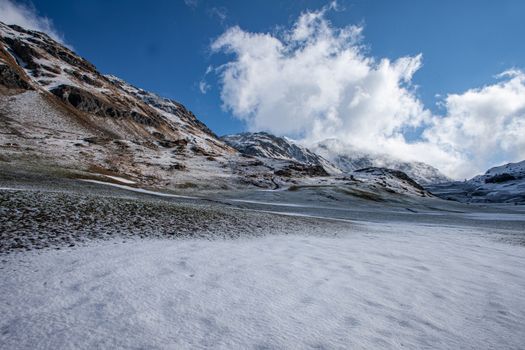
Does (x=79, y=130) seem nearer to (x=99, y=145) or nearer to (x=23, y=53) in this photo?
(x=99, y=145)

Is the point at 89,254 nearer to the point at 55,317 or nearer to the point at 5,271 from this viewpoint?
the point at 5,271

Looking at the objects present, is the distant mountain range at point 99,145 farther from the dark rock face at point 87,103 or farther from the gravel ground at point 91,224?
the gravel ground at point 91,224

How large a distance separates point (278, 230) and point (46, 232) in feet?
41.6

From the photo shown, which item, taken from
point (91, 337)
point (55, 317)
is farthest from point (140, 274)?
point (91, 337)

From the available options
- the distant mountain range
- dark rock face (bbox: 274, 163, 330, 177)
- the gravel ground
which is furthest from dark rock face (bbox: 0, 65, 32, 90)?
the gravel ground

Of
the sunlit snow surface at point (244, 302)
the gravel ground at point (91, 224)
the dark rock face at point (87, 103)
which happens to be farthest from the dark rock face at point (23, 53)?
the sunlit snow surface at point (244, 302)

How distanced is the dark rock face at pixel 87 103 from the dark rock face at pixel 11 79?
52.5 ft

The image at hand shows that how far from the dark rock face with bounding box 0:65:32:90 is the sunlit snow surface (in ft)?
524

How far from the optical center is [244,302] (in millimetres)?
6520

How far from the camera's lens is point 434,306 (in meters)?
7.08

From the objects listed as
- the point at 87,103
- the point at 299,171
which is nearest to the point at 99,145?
the point at 87,103

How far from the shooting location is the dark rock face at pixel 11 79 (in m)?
123

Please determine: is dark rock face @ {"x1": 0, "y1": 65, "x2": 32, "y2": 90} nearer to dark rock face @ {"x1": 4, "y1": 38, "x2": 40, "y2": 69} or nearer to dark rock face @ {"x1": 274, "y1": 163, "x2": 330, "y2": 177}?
dark rock face @ {"x1": 4, "y1": 38, "x2": 40, "y2": 69}

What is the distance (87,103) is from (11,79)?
31689 mm
